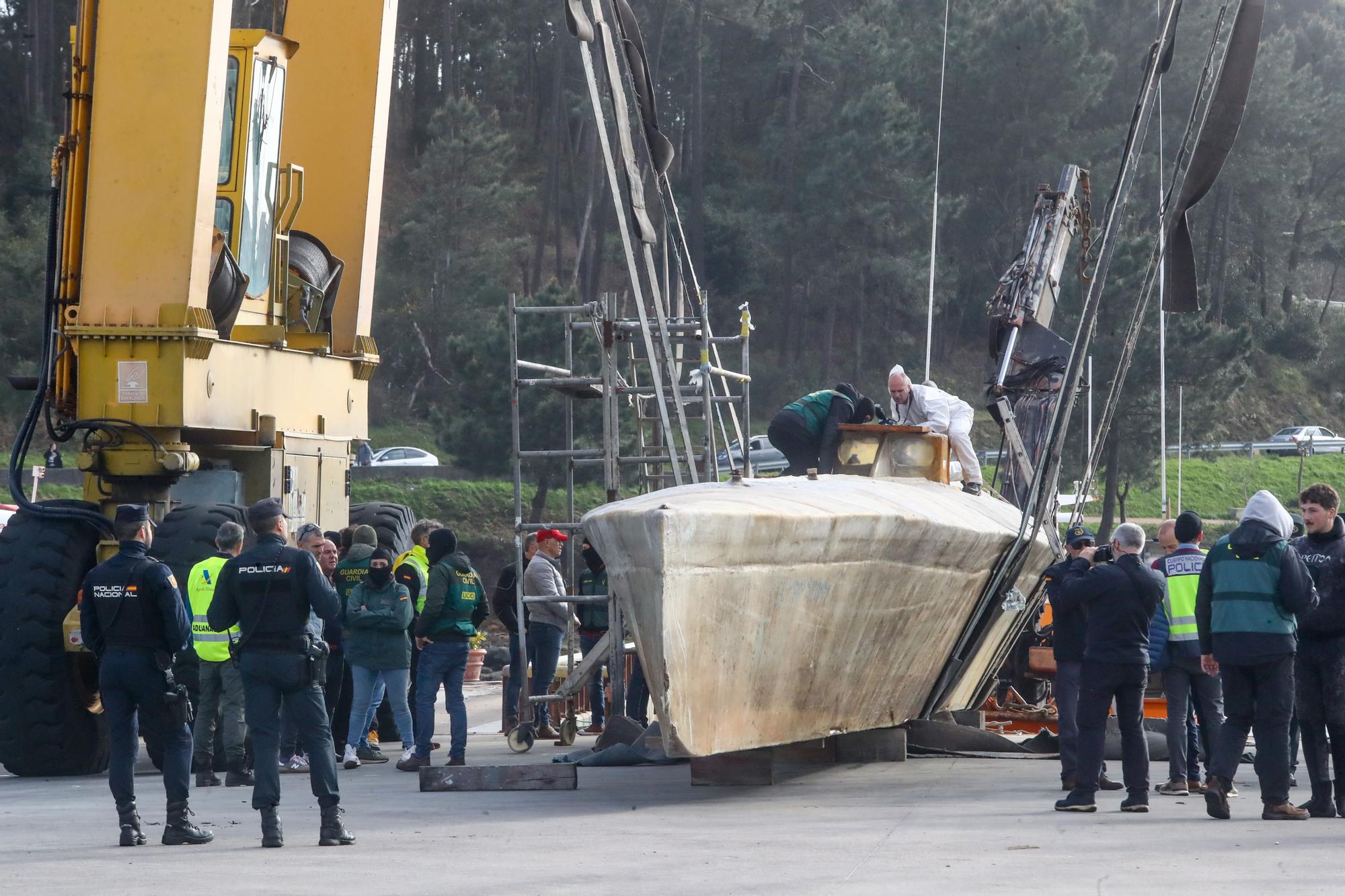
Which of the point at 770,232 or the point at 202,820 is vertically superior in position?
the point at 770,232

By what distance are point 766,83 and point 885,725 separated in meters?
53.6

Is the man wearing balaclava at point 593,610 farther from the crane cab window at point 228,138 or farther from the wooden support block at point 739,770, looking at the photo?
the crane cab window at point 228,138

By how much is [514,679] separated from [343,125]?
198 inches

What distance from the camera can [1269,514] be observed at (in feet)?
30.1

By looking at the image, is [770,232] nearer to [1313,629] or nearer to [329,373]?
[329,373]

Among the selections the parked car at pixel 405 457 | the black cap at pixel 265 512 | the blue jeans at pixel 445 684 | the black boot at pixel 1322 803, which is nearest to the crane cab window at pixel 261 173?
the blue jeans at pixel 445 684

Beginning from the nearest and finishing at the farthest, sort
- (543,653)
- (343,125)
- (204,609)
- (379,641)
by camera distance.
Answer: (204,609), (379,641), (543,653), (343,125)

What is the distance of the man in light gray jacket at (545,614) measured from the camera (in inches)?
527

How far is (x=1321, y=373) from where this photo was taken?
64562 mm

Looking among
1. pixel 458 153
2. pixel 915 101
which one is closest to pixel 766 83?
pixel 915 101

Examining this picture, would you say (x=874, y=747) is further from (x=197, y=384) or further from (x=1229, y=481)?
(x=1229, y=481)

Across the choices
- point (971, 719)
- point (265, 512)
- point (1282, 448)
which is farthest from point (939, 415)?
point (1282, 448)

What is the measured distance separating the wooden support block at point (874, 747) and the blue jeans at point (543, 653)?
9.82ft

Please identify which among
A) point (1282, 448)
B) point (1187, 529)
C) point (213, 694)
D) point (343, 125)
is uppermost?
point (343, 125)
